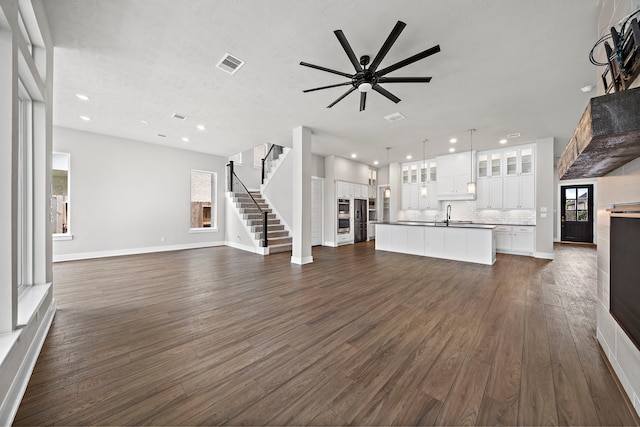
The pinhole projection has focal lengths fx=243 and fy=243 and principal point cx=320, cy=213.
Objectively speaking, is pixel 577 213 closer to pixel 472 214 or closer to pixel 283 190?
pixel 472 214

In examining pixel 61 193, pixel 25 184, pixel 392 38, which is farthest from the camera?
pixel 61 193

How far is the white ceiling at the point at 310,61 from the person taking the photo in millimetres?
2348

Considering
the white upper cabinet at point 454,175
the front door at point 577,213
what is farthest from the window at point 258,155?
the front door at point 577,213

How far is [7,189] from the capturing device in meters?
1.52

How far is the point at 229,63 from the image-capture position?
10.4 feet

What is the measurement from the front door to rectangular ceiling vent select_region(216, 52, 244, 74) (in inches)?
459

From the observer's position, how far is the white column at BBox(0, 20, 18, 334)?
1.48m

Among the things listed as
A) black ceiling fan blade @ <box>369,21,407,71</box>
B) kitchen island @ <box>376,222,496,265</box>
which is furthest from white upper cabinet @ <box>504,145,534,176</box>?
black ceiling fan blade @ <box>369,21,407,71</box>

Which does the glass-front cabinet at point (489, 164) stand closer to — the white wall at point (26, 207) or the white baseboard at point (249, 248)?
the white baseboard at point (249, 248)

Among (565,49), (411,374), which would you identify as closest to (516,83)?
(565,49)

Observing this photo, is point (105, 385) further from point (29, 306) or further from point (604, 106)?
point (604, 106)

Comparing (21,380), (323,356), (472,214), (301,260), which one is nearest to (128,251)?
(301,260)

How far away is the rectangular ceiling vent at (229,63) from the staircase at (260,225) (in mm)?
4520

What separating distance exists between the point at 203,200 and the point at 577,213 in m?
13.5
